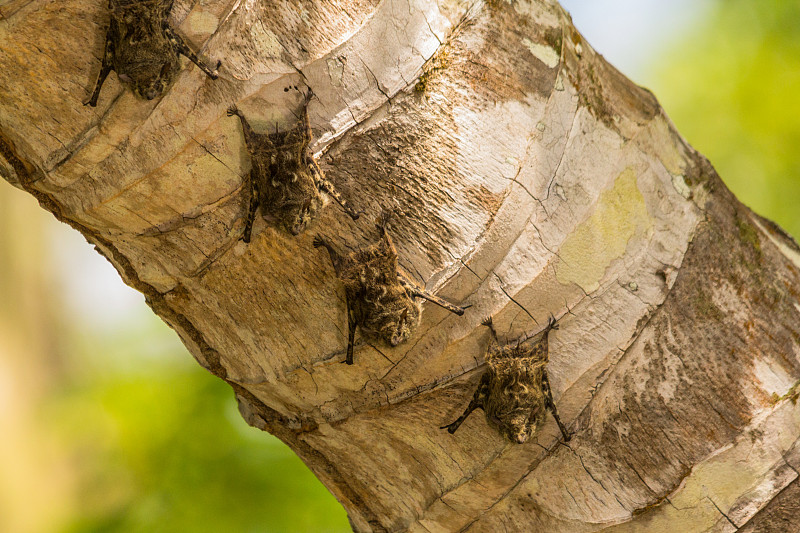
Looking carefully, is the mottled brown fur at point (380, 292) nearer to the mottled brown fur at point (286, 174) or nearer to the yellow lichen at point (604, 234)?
the mottled brown fur at point (286, 174)

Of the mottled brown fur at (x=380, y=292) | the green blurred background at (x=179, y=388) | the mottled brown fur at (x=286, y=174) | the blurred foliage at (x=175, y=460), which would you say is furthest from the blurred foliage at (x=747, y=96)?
the mottled brown fur at (x=286, y=174)

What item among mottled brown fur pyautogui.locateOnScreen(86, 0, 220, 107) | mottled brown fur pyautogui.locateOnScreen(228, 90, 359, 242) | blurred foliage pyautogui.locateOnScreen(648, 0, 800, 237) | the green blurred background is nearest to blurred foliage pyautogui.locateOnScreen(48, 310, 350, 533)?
the green blurred background

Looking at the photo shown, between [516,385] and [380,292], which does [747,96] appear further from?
[380,292]

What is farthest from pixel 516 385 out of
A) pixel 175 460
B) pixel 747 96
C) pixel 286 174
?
pixel 747 96

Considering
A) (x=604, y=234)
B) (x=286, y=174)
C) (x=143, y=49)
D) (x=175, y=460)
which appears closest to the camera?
(x=143, y=49)

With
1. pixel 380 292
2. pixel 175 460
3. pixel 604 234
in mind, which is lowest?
pixel 175 460

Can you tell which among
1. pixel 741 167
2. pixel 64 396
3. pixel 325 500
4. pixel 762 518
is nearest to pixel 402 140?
pixel 762 518

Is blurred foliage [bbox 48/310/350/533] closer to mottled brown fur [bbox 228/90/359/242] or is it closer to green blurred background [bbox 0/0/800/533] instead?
green blurred background [bbox 0/0/800/533]
